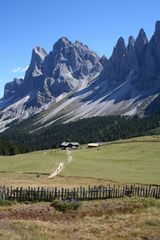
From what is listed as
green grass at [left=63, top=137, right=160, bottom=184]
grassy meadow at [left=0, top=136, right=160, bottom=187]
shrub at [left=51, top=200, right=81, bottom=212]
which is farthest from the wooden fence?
green grass at [left=63, top=137, right=160, bottom=184]

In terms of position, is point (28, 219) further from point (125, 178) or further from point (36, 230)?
point (125, 178)

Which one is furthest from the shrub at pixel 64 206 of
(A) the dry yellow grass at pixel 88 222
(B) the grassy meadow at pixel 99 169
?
(B) the grassy meadow at pixel 99 169

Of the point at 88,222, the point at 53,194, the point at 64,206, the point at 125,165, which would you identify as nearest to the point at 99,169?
the point at 125,165

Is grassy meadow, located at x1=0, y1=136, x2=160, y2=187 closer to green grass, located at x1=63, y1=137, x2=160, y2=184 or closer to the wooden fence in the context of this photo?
green grass, located at x1=63, y1=137, x2=160, y2=184

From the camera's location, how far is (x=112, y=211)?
40750mm

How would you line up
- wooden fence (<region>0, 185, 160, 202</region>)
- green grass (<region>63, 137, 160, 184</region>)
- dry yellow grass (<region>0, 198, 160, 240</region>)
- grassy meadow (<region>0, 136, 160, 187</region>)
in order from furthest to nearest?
green grass (<region>63, 137, 160, 184</region>), grassy meadow (<region>0, 136, 160, 187</region>), wooden fence (<region>0, 185, 160, 202</region>), dry yellow grass (<region>0, 198, 160, 240</region>)

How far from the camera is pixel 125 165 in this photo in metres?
105

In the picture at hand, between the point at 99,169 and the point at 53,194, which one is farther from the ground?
the point at 99,169

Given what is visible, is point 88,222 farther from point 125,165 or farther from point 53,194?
point 125,165

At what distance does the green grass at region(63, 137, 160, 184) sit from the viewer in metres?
82.1

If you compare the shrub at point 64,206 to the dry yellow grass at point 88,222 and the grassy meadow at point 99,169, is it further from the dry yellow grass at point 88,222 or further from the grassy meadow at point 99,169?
the grassy meadow at point 99,169

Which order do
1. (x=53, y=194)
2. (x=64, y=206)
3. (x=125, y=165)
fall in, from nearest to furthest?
(x=64, y=206) < (x=53, y=194) < (x=125, y=165)

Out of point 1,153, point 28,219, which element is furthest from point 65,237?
point 1,153

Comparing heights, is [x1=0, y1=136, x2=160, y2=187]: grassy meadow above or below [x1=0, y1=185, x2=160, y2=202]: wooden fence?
above
